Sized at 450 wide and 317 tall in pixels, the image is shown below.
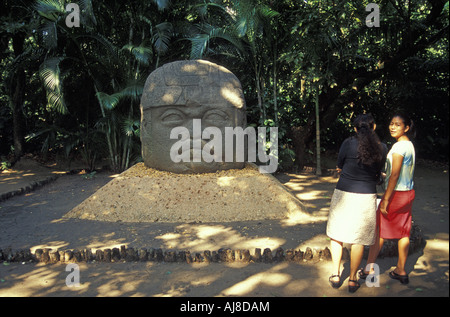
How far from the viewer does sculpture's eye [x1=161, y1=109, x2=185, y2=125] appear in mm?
5805

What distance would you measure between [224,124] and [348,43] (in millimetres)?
4069

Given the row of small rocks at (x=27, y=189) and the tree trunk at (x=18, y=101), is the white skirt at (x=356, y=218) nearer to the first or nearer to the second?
the row of small rocks at (x=27, y=189)

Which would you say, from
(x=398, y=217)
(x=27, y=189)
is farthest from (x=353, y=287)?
(x=27, y=189)

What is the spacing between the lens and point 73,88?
9.75 meters

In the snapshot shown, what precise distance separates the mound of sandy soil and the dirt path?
0.24m

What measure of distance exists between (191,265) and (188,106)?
298 centimetres

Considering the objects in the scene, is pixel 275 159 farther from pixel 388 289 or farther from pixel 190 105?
pixel 388 289

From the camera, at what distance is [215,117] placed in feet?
19.2

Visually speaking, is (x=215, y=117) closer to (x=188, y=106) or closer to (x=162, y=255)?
(x=188, y=106)

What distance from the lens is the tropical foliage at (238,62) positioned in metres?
7.64

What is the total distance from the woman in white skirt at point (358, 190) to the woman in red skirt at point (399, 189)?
0.31 feet

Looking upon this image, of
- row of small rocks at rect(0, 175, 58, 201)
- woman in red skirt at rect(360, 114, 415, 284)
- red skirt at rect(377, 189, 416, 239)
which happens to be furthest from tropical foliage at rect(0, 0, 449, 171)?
red skirt at rect(377, 189, 416, 239)

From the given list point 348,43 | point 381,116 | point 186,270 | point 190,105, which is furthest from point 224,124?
point 381,116

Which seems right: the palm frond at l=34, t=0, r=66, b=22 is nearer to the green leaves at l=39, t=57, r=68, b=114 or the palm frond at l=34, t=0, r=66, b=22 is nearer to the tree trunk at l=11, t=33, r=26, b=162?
the green leaves at l=39, t=57, r=68, b=114
